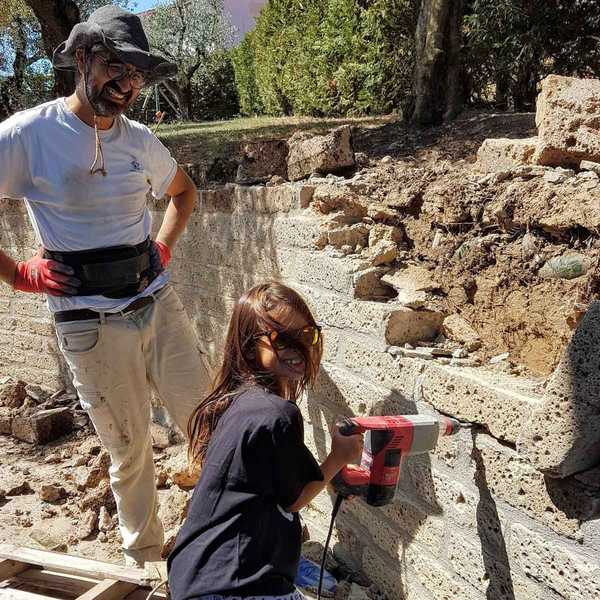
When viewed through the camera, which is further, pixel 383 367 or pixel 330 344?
pixel 330 344

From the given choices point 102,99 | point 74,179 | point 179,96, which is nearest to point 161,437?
point 74,179

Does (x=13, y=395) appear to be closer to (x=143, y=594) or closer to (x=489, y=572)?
(x=143, y=594)

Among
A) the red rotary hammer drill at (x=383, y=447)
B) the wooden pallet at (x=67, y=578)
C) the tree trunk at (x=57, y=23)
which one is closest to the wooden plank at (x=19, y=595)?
the wooden pallet at (x=67, y=578)

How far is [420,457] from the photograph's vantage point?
2504 millimetres

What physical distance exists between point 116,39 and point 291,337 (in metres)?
1.54

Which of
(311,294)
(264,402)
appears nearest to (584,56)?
(311,294)

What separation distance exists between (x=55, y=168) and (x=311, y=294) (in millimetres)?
1318

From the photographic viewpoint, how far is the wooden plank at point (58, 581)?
269 cm

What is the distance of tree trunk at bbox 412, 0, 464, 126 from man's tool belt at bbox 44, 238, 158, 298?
11.8 ft

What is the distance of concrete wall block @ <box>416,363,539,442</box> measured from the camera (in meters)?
2.04

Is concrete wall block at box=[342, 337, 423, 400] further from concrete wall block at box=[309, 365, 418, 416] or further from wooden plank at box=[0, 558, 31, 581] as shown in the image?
wooden plank at box=[0, 558, 31, 581]

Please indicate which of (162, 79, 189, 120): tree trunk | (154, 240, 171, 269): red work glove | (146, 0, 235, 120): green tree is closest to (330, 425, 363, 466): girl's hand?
(154, 240, 171, 269): red work glove

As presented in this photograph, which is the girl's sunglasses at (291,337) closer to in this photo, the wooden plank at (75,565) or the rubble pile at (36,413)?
the wooden plank at (75,565)

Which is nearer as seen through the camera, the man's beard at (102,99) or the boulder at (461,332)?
the boulder at (461,332)
